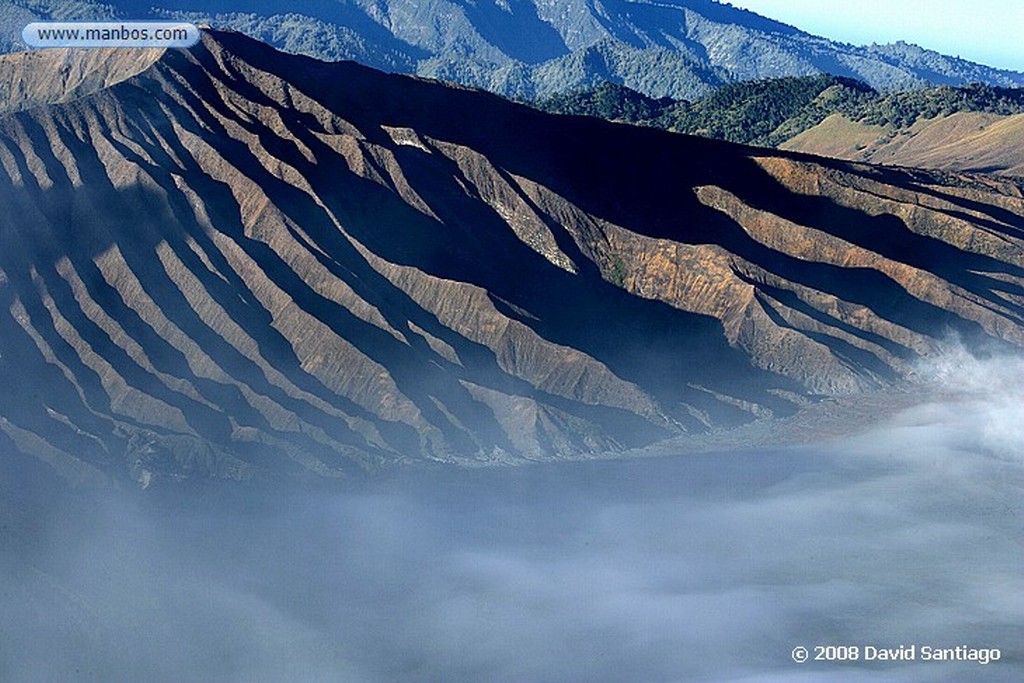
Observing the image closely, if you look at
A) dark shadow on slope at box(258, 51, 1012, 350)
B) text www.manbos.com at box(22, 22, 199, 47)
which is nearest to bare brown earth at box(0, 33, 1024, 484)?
dark shadow on slope at box(258, 51, 1012, 350)

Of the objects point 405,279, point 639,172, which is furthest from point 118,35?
point 639,172

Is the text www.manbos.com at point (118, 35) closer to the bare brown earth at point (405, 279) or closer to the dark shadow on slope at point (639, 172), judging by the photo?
the bare brown earth at point (405, 279)

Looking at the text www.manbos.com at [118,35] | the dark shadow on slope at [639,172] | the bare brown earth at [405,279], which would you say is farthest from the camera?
the text www.manbos.com at [118,35]

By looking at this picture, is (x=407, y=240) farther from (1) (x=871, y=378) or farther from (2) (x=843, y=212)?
(2) (x=843, y=212)

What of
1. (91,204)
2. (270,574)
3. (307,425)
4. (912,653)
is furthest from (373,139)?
(912,653)

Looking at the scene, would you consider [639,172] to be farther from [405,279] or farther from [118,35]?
[118,35]

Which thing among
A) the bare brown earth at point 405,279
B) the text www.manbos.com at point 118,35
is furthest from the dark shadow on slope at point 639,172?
the text www.manbos.com at point 118,35
